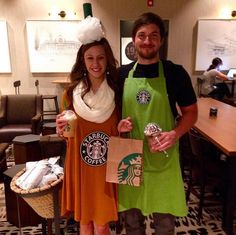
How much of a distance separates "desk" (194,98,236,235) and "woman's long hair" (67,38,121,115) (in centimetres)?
109

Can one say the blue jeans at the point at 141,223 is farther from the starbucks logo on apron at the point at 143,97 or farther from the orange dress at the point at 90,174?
the starbucks logo on apron at the point at 143,97

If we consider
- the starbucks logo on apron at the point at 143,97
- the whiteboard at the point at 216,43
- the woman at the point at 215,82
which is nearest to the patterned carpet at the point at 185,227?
the starbucks logo on apron at the point at 143,97

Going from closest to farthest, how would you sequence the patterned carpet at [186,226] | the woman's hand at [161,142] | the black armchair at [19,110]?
the woman's hand at [161,142] → the patterned carpet at [186,226] → the black armchair at [19,110]

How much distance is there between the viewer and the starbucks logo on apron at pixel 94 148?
150cm

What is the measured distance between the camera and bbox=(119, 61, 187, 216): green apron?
150 centimetres

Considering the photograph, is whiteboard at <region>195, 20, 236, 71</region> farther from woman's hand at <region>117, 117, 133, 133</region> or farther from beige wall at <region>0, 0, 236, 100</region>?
woman's hand at <region>117, 117, 133, 133</region>

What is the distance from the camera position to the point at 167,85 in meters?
1.51

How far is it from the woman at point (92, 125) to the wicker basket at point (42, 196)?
11cm

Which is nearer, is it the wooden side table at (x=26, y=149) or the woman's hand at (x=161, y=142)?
the woman's hand at (x=161, y=142)

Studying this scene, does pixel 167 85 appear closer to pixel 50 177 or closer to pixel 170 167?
pixel 170 167

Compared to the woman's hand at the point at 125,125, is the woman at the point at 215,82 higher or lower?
lower

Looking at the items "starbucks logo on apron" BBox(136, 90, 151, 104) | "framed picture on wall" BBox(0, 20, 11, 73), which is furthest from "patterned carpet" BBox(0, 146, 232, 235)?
"framed picture on wall" BBox(0, 20, 11, 73)

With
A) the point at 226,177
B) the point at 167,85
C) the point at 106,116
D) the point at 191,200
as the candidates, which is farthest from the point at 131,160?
the point at 191,200

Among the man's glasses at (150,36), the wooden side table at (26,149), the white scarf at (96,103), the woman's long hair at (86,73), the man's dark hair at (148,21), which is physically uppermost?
the man's dark hair at (148,21)
